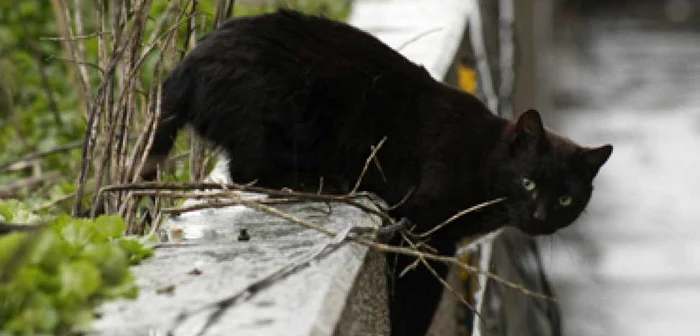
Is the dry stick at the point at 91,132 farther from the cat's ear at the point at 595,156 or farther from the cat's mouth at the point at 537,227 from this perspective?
the cat's ear at the point at 595,156

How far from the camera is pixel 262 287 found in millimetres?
2096

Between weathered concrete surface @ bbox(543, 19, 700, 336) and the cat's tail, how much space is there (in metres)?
1.84

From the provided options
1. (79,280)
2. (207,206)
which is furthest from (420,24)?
(79,280)

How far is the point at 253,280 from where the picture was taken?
7.09 feet

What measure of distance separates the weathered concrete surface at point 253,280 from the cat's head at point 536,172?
965mm

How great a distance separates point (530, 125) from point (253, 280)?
5.86 ft

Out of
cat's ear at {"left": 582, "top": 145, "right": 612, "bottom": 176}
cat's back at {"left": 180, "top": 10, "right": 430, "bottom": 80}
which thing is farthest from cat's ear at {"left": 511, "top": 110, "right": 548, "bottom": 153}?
cat's back at {"left": 180, "top": 10, "right": 430, "bottom": 80}

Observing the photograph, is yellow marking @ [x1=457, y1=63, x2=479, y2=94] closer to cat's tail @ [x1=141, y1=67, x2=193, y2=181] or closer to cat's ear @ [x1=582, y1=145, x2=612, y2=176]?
cat's ear @ [x1=582, y1=145, x2=612, y2=176]

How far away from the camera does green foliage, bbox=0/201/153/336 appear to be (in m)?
1.80

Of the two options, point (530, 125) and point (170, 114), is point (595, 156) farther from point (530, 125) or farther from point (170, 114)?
point (170, 114)

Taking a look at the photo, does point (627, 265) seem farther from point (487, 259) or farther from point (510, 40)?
point (487, 259)

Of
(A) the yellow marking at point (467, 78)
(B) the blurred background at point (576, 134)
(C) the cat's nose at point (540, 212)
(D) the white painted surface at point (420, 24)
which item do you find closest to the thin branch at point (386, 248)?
(B) the blurred background at point (576, 134)

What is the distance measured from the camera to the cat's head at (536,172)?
12.4 feet

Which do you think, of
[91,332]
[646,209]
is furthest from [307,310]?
[646,209]
